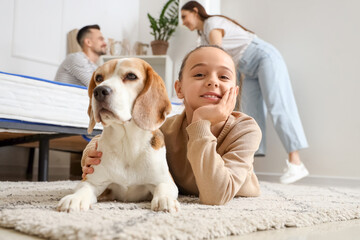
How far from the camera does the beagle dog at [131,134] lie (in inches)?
34.1

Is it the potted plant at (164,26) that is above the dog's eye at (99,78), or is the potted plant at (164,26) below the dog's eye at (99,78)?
above

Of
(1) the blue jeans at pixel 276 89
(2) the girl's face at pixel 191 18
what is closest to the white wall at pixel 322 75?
(1) the blue jeans at pixel 276 89

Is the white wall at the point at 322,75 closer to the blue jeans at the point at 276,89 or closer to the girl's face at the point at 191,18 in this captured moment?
the blue jeans at the point at 276,89

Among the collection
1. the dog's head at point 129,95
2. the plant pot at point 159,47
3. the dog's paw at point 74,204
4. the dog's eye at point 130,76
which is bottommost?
the dog's paw at point 74,204

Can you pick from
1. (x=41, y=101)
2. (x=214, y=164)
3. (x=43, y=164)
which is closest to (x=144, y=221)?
(x=214, y=164)

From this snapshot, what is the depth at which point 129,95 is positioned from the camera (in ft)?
Answer: 2.90

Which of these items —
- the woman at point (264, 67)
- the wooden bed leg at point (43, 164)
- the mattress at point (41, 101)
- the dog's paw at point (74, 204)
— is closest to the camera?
the dog's paw at point (74, 204)

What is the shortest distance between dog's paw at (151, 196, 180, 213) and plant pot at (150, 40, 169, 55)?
9.27ft

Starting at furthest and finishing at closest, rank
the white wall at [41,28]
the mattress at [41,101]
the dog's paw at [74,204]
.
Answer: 1. the white wall at [41,28]
2. the mattress at [41,101]
3. the dog's paw at [74,204]

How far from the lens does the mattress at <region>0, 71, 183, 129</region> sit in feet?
5.31

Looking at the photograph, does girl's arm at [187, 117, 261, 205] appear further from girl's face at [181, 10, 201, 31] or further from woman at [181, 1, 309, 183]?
girl's face at [181, 10, 201, 31]

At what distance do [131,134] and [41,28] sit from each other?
8.74ft

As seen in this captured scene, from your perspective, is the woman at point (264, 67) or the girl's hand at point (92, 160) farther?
the woman at point (264, 67)

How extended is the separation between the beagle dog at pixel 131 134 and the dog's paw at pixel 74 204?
0.06 meters
